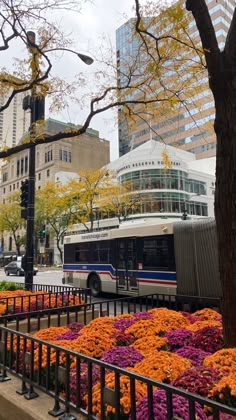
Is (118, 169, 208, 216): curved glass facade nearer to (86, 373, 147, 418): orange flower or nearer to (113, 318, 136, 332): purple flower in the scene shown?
(113, 318, 136, 332): purple flower

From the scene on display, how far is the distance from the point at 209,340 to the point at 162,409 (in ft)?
7.18

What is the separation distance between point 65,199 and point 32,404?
140ft

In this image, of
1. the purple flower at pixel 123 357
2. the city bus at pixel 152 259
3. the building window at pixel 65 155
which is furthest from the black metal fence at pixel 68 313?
the building window at pixel 65 155

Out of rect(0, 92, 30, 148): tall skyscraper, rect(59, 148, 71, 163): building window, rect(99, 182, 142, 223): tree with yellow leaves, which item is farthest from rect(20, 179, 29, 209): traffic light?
rect(59, 148, 71, 163): building window

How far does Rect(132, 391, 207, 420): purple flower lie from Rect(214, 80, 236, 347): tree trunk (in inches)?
70.2

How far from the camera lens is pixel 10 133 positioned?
10.4 m

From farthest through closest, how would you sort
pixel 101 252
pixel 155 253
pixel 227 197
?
1. pixel 101 252
2. pixel 155 253
3. pixel 227 197

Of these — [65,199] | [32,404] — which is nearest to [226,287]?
[32,404]

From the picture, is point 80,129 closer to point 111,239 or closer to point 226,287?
point 226,287

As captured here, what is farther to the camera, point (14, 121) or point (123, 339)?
point (14, 121)

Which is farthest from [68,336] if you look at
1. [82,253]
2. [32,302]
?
[82,253]

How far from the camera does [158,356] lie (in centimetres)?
341

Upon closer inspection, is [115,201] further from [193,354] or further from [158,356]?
[158,356]

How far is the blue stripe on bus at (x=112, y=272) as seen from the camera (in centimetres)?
1294
